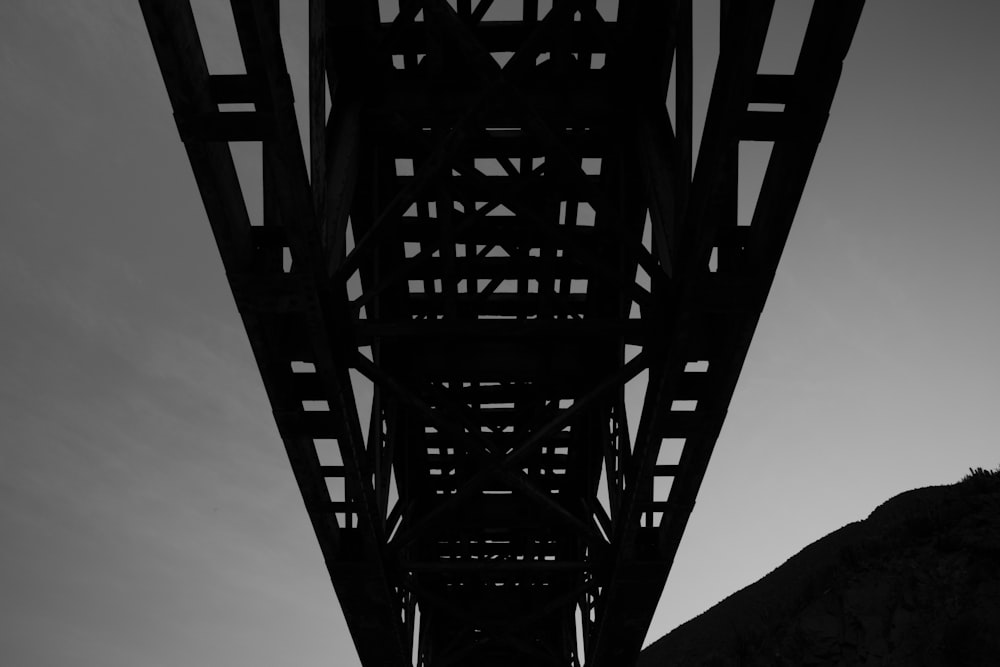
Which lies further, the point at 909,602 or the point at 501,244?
the point at 909,602

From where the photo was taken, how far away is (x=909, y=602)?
16.5 metres

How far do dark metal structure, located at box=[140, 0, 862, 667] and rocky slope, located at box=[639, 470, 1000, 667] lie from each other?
9806mm

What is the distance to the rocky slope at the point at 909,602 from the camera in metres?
14.8

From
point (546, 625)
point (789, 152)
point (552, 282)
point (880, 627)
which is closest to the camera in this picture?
point (789, 152)

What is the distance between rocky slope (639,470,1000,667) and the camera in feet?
48.5

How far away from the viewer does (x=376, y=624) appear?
7.75m

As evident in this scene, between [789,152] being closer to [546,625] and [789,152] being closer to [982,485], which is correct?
[546,625]

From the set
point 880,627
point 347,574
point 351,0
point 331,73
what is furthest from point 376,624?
point 880,627

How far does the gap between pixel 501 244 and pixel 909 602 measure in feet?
45.7

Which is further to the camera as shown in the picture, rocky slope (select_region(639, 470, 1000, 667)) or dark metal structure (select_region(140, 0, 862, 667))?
rocky slope (select_region(639, 470, 1000, 667))

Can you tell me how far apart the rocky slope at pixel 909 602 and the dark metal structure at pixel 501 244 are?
981 cm

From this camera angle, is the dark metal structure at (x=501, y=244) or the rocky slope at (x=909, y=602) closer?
the dark metal structure at (x=501, y=244)

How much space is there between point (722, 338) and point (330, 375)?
103 inches

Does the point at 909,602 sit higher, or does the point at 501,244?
the point at 501,244
